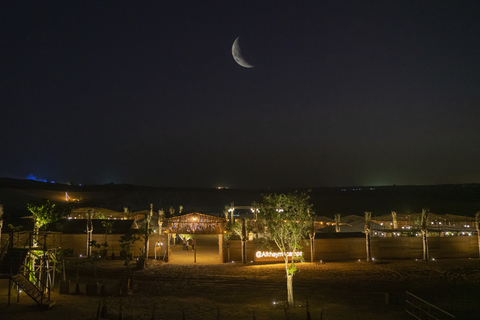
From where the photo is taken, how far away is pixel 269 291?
65.6 ft

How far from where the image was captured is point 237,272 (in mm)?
24875

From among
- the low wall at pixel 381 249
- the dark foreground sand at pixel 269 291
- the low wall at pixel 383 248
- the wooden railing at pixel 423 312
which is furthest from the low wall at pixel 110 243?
the wooden railing at pixel 423 312

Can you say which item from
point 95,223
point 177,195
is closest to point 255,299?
point 95,223

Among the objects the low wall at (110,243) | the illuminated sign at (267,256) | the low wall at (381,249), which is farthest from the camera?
the low wall at (110,243)

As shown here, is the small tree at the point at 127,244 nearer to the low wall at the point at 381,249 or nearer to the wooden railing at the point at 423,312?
the low wall at the point at 381,249

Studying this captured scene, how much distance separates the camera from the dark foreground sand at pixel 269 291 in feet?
51.4

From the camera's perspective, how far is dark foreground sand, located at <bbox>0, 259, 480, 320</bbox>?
15.7m

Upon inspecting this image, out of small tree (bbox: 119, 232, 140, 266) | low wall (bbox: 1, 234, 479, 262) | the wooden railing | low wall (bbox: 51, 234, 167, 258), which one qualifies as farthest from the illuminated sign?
the wooden railing

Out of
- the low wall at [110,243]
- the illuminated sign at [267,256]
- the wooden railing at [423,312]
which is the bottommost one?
the wooden railing at [423,312]

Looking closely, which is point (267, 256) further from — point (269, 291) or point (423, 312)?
point (423, 312)

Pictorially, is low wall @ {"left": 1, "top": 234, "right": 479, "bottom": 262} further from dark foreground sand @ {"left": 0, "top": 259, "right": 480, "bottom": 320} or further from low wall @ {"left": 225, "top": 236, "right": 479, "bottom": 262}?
dark foreground sand @ {"left": 0, "top": 259, "right": 480, "bottom": 320}

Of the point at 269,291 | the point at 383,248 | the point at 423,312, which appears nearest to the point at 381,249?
the point at 383,248

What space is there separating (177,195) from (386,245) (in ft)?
340

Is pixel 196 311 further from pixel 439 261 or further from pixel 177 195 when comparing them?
pixel 177 195
